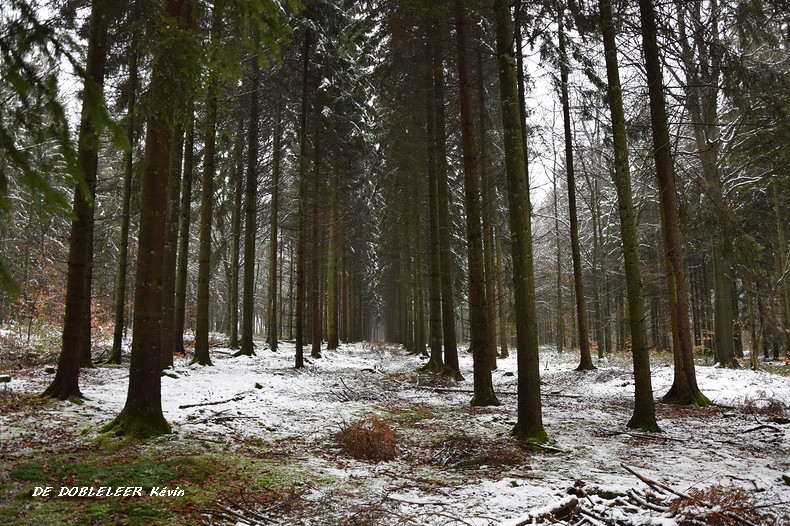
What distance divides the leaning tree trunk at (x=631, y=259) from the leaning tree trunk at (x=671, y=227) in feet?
5.68

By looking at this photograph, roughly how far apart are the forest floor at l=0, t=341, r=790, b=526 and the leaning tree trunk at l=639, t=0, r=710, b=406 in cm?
65

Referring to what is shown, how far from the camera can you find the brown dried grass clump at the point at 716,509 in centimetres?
326

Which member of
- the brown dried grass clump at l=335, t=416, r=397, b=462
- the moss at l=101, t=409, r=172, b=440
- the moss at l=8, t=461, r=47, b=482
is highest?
the moss at l=8, t=461, r=47, b=482

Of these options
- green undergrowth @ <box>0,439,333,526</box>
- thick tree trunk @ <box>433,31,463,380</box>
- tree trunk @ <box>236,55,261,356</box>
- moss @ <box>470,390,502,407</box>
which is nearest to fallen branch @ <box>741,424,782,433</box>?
moss @ <box>470,390,502,407</box>

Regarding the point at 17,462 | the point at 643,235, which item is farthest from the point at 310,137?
the point at 643,235

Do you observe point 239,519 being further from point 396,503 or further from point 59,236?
point 59,236

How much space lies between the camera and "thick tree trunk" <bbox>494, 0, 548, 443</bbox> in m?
6.57

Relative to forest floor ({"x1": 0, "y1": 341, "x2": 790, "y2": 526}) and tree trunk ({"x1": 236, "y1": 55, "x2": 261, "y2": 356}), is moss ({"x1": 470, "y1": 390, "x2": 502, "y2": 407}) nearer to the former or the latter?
forest floor ({"x1": 0, "y1": 341, "x2": 790, "y2": 526})

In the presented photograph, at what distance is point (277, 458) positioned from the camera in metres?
5.51

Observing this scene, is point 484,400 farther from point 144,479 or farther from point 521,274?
point 144,479

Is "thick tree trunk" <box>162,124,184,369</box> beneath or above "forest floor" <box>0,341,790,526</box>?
above

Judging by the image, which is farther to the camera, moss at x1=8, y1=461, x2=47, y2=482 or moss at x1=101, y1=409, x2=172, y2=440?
moss at x1=101, y1=409, x2=172, y2=440

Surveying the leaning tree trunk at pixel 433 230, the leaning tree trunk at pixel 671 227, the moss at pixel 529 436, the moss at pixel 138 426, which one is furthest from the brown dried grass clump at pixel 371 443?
the leaning tree trunk at pixel 433 230

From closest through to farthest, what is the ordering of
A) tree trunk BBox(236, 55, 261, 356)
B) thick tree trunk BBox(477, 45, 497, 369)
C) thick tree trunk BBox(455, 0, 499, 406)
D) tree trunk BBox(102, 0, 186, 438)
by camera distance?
1. tree trunk BBox(102, 0, 186, 438)
2. thick tree trunk BBox(455, 0, 499, 406)
3. thick tree trunk BBox(477, 45, 497, 369)
4. tree trunk BBox(236, 55, 261, 356)
